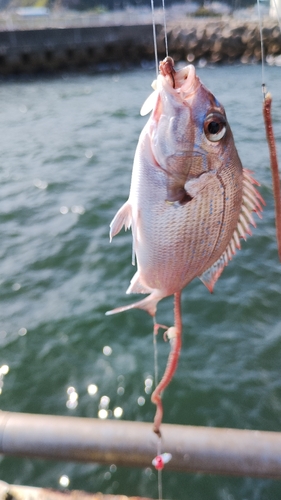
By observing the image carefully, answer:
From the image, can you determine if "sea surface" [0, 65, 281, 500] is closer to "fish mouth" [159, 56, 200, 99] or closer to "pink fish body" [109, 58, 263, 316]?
"pink fish body" [109, 58, 263, 316]

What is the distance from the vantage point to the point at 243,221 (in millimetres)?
1397

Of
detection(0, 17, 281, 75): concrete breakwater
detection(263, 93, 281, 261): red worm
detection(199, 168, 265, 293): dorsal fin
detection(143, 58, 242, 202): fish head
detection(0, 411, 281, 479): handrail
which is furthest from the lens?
detection(0, 17, 281, 75): concrete breakwater

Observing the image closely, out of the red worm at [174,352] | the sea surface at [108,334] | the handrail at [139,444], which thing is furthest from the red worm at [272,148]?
the sea surface at [108,334]

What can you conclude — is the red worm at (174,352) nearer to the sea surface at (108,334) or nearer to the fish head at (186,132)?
the fish head at (186,132)

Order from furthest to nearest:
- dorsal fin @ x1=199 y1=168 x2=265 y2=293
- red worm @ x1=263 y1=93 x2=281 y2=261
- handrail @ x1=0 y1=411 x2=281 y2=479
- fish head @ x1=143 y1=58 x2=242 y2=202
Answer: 1. handrail @ x1=0 y1=411 x2=281 y2=479
2. dorsal fin @ x1=199 y1=168 x2=265 y2=293
3. fish head @ x1=143 y1=58 x2=242 y2=202
4. red worm @ x1=263 y1=93 x2=281 y2=261

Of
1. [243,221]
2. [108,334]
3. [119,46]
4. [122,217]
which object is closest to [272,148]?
[243,221]

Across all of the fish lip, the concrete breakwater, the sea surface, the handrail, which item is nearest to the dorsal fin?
the fish lip

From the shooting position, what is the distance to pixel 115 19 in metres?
29.4

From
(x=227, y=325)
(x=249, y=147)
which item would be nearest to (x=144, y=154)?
(x=227, y=325)

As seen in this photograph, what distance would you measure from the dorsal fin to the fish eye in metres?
0.15

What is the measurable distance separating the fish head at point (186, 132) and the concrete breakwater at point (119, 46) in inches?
920

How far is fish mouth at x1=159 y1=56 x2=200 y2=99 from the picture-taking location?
120 cm

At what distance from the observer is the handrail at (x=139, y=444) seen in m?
1.58

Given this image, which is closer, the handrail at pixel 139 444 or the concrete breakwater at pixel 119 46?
the handrail at pixel 139 444
